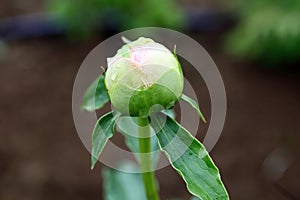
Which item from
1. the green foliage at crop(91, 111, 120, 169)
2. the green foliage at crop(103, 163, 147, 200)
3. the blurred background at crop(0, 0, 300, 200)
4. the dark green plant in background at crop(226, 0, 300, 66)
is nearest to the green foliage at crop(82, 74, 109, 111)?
the green foliage at crop(91, 111, 120, 169)

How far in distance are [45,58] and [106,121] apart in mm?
1969

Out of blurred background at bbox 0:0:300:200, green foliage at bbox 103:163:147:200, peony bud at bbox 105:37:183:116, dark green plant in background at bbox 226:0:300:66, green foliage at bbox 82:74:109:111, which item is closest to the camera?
peony bud at bbox 105:37:183:116

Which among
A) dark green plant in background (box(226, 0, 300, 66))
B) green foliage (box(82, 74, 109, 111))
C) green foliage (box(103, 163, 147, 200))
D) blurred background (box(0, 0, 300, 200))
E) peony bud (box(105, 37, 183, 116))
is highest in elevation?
peony bud (box(105, 37, 183, 116))

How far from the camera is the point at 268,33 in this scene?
2338 mm

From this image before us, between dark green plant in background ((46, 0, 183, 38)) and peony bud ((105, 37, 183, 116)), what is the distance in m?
1.89

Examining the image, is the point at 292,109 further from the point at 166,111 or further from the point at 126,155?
the point at 166,111

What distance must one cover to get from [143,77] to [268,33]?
190 cm

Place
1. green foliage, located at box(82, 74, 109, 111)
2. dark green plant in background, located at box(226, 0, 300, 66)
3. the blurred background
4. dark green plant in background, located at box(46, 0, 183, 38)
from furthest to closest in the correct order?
dark green plant in background, located at box(46, 0, 183, 38) < dark green plant in background, located at box(226, 0, 300, 66) < the blurred background < green foliage, located at box(82, 74, 109, 111)

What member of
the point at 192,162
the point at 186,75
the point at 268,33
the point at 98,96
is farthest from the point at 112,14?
the point at 192,162

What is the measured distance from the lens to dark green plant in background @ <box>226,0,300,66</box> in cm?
228

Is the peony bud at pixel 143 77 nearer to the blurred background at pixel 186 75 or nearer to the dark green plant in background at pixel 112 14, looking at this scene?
the blurred background at pixel 186 75

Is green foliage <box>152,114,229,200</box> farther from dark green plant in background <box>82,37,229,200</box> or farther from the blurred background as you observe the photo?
the blurred background

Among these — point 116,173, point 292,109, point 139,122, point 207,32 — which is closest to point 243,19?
point 207,32

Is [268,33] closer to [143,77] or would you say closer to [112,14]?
[112,14]
